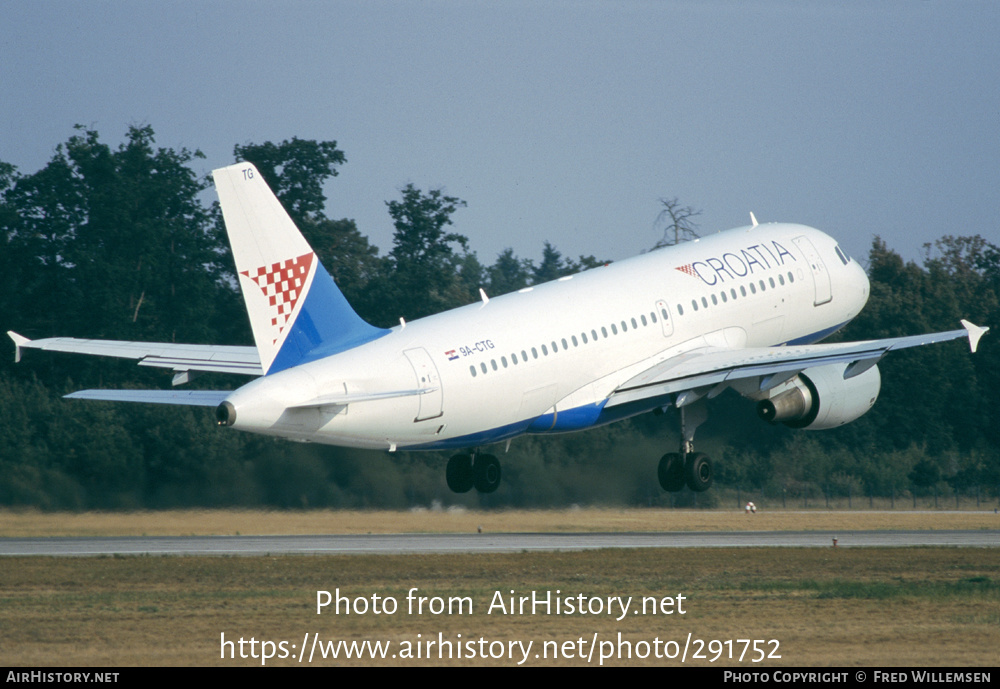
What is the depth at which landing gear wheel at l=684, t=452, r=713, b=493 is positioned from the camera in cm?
4000

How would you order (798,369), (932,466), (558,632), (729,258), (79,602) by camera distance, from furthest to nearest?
1. (932,466)
2. (729,258)
3. (798,369)
4. (79,602)
5. (558,632)

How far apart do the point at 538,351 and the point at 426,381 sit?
13.3 feet

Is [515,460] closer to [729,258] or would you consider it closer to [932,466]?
[729,258]

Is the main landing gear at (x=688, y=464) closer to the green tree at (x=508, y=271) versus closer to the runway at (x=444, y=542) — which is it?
the runway at (x=444, y=542)

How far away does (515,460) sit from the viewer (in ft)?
152

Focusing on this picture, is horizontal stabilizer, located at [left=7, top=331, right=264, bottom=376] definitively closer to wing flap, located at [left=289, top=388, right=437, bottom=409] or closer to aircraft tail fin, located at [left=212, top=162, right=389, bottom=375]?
aircraft tail fin, located at [left=212, top=162, right=389, bottom=375]

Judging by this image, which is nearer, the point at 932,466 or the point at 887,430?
the point at 932,466

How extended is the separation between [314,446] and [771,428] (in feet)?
55.4

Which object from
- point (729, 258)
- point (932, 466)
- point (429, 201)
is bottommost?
point (932, 466)

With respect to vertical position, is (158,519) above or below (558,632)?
above

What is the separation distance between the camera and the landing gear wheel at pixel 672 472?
1581 inches

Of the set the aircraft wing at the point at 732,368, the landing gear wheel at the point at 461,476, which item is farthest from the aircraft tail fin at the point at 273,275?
the aircraft wing at the point at 732,368

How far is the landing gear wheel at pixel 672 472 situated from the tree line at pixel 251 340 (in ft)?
19.3

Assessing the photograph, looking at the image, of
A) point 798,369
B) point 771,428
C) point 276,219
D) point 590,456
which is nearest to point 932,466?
point 771,428
